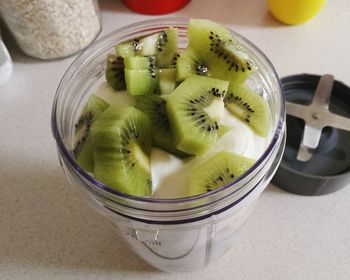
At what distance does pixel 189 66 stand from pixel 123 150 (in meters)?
0.15

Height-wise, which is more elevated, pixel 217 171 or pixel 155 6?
pixel 217 171

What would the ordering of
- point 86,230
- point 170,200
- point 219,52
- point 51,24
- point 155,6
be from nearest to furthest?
point 170,200
point 219,52
point 86,230
point 51,24
point 155,6

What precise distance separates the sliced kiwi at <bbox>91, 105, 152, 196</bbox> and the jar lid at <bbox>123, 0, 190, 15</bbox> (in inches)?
23.2

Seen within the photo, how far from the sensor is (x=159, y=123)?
57cm

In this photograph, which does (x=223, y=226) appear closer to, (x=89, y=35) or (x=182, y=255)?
(x=182, y=255)

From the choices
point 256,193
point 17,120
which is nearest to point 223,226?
point 256,193

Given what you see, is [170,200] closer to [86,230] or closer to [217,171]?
[217,171]

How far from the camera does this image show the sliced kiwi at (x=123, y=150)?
0.52m

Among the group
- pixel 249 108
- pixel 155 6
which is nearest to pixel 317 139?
pixel 249 108

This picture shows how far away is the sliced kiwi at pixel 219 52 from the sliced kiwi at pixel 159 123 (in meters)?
0.09

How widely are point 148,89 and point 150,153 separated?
0.09 meters

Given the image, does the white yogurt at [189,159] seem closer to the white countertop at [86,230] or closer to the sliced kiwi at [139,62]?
the sliced kiwi at [139,62]

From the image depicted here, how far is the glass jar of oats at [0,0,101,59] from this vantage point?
91 cm

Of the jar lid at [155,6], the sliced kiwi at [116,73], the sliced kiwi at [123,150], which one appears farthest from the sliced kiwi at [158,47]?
the jar lid at [155,6]
